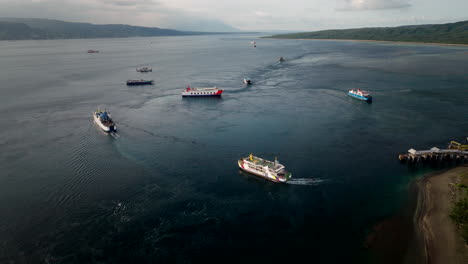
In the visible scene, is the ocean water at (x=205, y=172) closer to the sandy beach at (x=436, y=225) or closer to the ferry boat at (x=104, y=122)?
the ferry boat at (x=104, y=122)

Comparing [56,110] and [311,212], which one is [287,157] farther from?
[56,110]

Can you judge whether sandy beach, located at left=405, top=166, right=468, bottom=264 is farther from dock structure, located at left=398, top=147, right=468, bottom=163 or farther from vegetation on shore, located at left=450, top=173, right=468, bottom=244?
dock structure, located at left=398, top=147, right=468, bottom=163

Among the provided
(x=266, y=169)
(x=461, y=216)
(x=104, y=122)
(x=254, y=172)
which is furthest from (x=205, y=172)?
(x=461, y=216)

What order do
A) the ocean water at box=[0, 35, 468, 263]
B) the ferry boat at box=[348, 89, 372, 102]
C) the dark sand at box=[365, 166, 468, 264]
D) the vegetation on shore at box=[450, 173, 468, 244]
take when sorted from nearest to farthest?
the dark sand at box=[365, 166, 468, 264], the vegetation on shore at box=[450, 173, 468, 244], the ocean water at box=[0, 35, 468, 263], the ferry boat at box=[348, 89, 372, 102]

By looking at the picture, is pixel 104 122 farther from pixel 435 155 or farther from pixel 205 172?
pixel 435 155

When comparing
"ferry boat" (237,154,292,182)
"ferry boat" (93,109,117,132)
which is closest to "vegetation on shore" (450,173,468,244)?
"ferry boat" (237,154,292,182)

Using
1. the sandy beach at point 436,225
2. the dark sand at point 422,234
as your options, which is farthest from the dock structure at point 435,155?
the dark sand at point 422,234

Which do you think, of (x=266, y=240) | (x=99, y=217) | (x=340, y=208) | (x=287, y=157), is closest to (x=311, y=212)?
(x=340, y=208)
